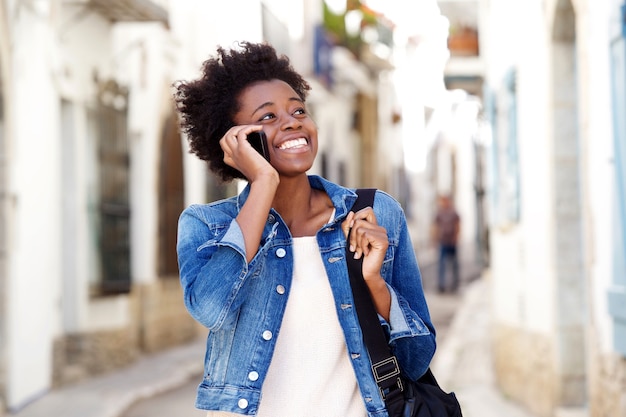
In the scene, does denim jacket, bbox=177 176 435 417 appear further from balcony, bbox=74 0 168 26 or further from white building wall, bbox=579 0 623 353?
balcony, bbox=74 0 168 26

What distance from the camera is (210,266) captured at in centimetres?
302

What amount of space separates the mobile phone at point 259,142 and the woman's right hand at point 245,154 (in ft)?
0.04

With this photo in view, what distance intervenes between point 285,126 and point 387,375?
0.68 meters

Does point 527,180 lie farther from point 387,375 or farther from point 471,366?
point 387,375

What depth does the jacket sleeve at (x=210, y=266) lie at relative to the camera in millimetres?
2973

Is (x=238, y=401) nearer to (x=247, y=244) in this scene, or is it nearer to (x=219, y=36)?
(x=247, y=244)

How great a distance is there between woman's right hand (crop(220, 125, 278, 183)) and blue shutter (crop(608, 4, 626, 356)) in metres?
3.51

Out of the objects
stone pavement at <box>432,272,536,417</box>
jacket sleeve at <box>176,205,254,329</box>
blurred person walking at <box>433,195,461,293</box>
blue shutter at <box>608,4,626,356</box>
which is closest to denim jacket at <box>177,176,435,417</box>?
jacket sleeve at <box>176,205,254,329</box>

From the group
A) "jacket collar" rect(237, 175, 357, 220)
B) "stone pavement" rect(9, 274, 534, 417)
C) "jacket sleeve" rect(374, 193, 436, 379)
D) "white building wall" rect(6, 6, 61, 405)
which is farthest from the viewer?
"white building wall" rect(6, 6, 61, 405)

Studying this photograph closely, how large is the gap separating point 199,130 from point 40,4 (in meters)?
7.86

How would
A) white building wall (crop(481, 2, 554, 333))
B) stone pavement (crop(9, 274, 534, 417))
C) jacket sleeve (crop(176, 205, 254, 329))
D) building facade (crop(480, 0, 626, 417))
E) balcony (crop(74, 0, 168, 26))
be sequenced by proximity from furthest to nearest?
balcony (crop(74, 0, 168, 26)), stone pavement (crop(9, 274, 534, 417)), white building wall (crop(481, 2, 554, 333)), building facade (crop(480, 0, 626, 417)), jacket sleeve (crop(176, 205, 254, 329))

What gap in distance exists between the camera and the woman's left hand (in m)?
3.04

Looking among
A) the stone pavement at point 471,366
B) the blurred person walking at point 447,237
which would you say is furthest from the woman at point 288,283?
the blurred person walking at point 447,237

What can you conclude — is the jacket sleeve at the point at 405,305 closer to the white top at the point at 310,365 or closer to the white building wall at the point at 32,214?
the white top at the point at 310,365
